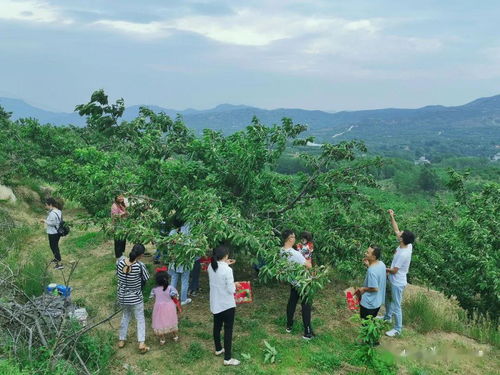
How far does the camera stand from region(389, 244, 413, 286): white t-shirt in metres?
6.46

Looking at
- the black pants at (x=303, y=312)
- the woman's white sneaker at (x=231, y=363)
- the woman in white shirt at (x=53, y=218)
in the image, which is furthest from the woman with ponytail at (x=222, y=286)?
the woman in white shirt at (x=53, y=218)

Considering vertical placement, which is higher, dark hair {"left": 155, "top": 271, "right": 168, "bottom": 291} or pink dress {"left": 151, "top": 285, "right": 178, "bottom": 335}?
dark hair {"left": 155, "top": 271, "right": 168, "bottom": 291}

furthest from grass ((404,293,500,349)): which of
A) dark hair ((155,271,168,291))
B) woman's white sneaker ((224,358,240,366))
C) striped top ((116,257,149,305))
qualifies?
striped top ((116,257,149,305))

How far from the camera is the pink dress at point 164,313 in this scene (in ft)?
20.2

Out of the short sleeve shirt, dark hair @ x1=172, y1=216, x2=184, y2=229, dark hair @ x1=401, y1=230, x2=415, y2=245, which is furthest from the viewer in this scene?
dark hair @ x1=172, y1=216, x2=184, y2=229

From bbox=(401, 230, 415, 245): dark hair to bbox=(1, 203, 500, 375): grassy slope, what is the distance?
1.78m

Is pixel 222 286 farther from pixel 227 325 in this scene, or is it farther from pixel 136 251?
pixel 136 251

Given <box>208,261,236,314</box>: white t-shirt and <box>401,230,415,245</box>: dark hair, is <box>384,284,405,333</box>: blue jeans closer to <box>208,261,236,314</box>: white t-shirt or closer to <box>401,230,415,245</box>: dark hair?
<box>401,230,415,245</box>: dark hair

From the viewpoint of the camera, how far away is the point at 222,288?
17.9 ft

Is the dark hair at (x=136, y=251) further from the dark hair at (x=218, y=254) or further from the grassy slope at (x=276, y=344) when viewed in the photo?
the grassy slope at (x=276, y=344)

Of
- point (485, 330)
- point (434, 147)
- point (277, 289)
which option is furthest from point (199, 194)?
point (434, 147)

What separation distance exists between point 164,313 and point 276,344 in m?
1.88

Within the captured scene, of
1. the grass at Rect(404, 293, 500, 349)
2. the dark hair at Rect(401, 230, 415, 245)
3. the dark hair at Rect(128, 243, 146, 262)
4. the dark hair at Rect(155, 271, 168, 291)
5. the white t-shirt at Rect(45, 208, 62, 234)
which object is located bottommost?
the grass at Rect(404, 293, 500, 349)

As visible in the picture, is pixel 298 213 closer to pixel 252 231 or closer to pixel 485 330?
pixel 252 231
